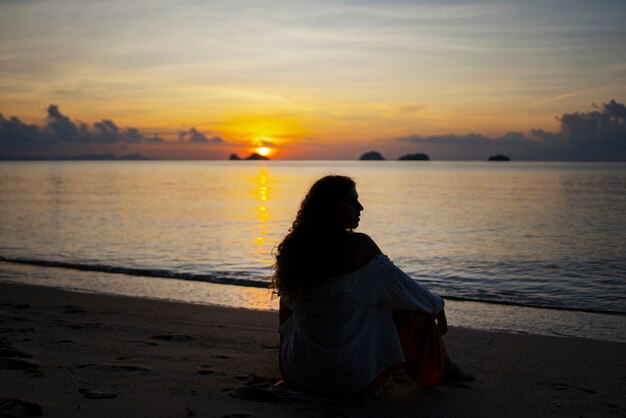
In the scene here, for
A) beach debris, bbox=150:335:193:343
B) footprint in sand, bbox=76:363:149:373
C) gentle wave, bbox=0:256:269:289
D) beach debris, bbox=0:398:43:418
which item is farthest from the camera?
gentle wave, bbox=0:256:269:289

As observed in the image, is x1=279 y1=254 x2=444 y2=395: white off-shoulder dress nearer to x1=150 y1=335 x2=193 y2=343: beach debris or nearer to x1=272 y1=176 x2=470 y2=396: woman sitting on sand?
x1=272 y1=176 x2=470 y2=396: woman sitting on sand

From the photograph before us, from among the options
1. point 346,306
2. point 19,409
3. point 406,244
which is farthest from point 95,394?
point 406,244

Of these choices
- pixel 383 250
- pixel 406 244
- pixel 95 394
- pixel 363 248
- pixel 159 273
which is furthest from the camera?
pixel 406 244

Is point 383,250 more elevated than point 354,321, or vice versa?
point 354,321

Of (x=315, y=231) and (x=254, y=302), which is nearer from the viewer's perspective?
(x=315, y=231)

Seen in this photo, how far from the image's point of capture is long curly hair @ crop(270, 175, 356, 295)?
A: 433cm

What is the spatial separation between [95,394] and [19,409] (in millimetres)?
590

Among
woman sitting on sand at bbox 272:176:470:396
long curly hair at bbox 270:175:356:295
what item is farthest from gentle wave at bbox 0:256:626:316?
long curly hair at bbox 270:175:356:295

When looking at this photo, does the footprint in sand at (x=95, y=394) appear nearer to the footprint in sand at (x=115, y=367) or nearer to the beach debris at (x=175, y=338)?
the footprint in sand at (x=115, y=367)

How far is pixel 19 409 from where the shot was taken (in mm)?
4145

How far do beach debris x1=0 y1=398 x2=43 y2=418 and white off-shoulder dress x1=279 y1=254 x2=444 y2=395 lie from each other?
2.03 metres

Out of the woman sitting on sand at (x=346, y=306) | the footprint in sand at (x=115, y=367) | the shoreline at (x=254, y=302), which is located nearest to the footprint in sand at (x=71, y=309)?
the shoreline at (x=254, y=302)

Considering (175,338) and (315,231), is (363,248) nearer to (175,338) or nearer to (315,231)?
(315,231)

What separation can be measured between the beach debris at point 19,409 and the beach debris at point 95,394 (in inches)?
17.4
